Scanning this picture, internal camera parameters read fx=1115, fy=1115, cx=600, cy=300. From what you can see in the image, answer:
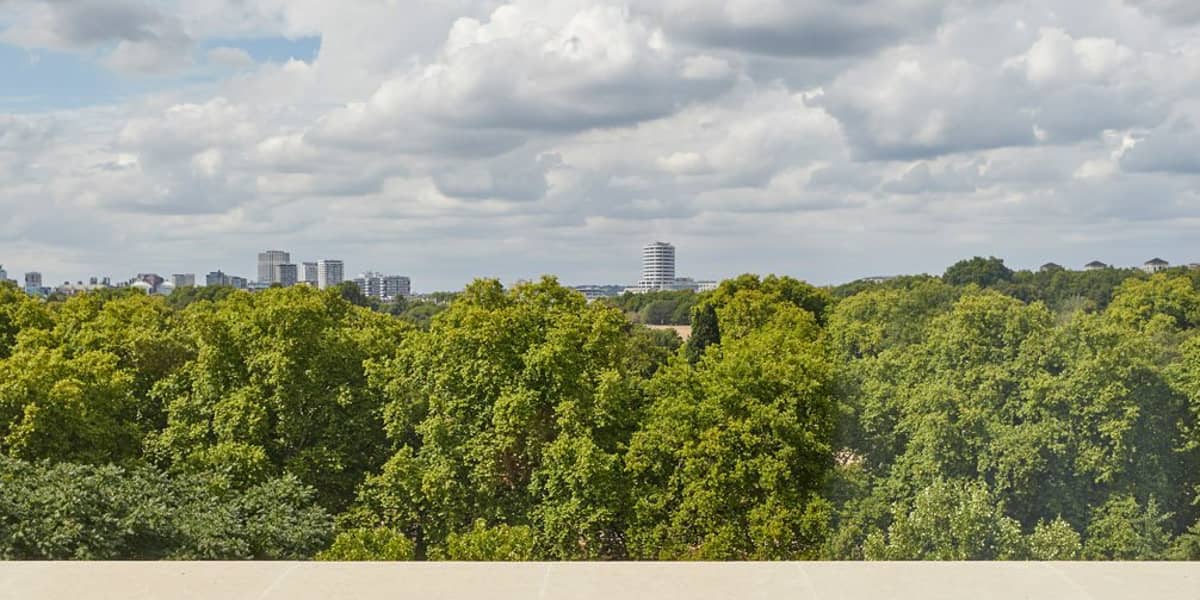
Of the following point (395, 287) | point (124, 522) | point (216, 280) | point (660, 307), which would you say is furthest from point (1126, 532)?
point (395, 287)

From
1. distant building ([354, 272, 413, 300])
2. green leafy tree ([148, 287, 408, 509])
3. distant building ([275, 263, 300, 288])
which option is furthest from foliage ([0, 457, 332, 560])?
distant building ([354, 272, 413, 300])

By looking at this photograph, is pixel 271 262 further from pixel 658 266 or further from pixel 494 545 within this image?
pixel 494 545

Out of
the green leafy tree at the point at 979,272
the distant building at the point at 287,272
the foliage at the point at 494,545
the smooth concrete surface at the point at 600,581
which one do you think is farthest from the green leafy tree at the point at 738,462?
the distant building at the point at 287,272

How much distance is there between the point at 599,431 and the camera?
2150cm

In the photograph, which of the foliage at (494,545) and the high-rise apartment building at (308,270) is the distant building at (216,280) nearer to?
the high-rise apartment building at (308,270)

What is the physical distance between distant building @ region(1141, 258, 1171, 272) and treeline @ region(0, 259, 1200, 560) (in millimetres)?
275

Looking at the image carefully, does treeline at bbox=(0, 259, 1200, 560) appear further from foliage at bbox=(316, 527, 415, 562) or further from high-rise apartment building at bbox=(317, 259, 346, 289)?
high-rise apartment building at bbox=(317, 259, 346, 289)

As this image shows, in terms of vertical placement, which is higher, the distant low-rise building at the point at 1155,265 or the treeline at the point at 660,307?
the distant low-rise building at the point at 1155,265

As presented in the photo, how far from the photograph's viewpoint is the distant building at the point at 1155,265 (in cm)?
1742

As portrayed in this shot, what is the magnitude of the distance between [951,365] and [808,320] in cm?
1549

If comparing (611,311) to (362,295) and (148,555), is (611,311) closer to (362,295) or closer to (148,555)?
(148,555)

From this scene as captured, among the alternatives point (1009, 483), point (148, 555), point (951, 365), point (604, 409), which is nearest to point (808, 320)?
point (604, 409)

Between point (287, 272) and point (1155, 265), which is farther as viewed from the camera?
point (287, 272)

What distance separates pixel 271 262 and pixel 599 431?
22.7m
